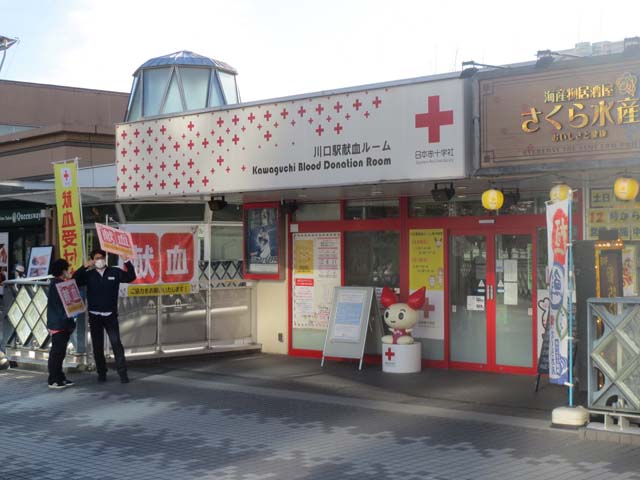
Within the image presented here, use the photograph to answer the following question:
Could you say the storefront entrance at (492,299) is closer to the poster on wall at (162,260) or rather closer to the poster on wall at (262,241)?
the poster on wall at (262,241)

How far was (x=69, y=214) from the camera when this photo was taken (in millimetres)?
13430

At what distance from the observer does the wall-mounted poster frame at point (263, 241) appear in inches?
583

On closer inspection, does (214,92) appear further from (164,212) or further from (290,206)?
(290,206)

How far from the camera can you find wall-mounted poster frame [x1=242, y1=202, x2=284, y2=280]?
1481 cm

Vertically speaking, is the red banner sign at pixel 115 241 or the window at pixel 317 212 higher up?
the window at pixel 317 212

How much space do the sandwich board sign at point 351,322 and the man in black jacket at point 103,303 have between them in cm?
310

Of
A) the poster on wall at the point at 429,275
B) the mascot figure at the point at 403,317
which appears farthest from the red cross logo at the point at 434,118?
the mascot figure at the point at 403,317

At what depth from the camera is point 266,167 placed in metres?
12.5

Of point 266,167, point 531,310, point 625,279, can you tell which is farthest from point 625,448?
point 266,167

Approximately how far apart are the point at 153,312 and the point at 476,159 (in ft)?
20.5

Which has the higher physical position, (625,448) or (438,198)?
(438,198)

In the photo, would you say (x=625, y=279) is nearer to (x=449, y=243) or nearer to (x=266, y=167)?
(x=449, y=243)

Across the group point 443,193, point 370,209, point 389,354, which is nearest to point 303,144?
point 443,193

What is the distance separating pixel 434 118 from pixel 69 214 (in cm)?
592
